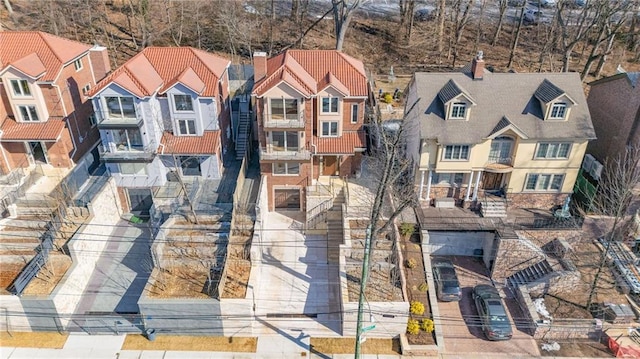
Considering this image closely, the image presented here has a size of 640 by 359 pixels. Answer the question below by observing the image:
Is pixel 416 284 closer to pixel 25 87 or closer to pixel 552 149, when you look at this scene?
pixel 552 149

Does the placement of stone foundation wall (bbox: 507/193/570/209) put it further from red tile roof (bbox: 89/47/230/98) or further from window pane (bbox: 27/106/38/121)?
window pane (bbox: 27/106/38/121)

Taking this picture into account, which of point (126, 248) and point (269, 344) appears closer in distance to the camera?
point (269, 344)

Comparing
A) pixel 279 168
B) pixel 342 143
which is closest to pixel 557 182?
pixel 342 143

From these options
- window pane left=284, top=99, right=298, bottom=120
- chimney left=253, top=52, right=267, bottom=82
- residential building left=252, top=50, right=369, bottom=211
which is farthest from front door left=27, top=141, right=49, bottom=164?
window pane left=284, top=99, right=298, bottom=120

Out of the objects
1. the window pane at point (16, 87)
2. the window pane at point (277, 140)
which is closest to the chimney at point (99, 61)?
the window pane at point (16, 87)

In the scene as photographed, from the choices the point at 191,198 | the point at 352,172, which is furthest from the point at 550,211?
the point at 191,198

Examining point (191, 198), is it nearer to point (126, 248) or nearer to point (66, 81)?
point (126, 248)
